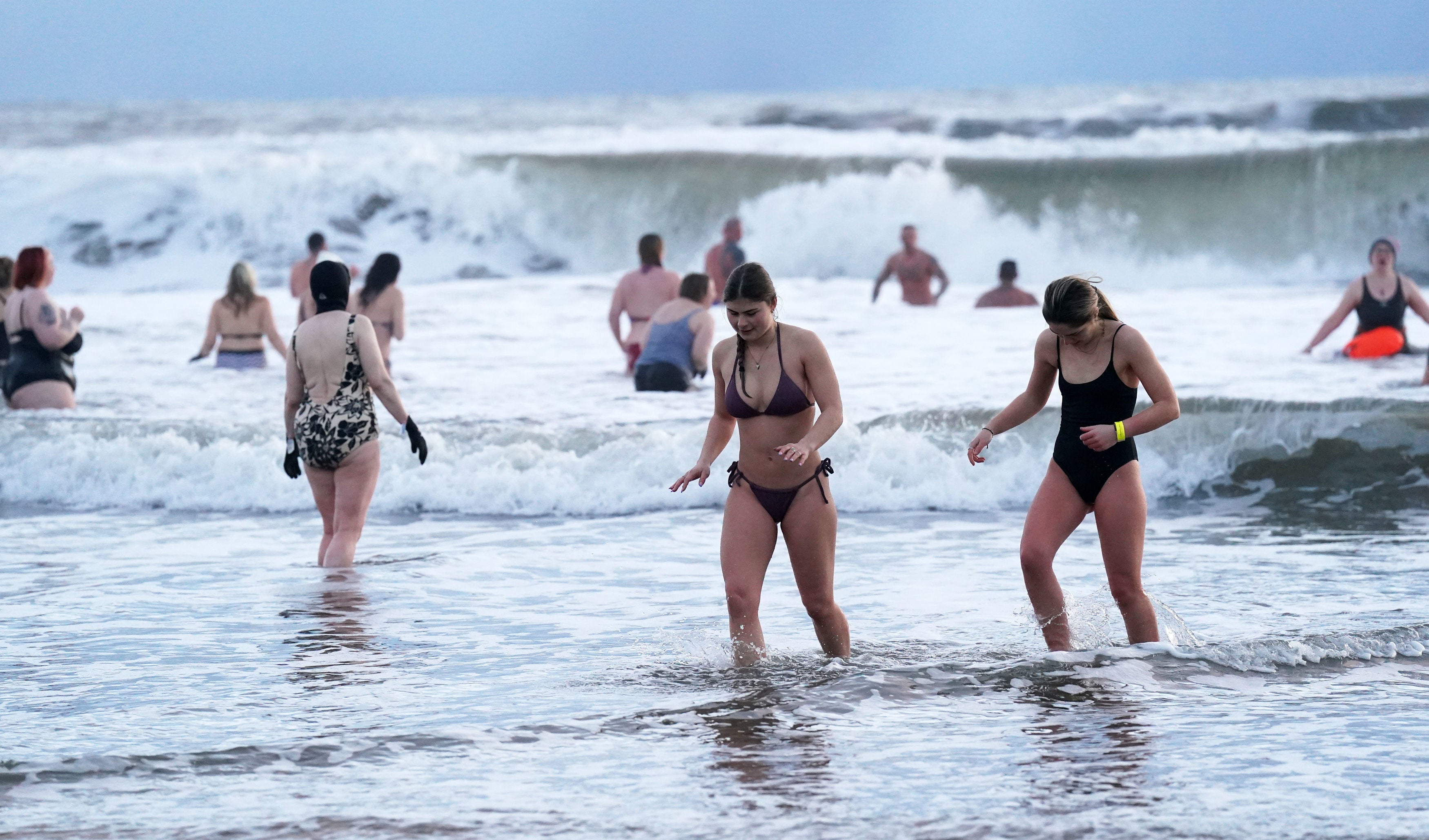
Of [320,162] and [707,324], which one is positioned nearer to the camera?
[707,324]

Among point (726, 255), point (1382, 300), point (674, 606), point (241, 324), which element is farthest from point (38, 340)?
point (1382, 300)

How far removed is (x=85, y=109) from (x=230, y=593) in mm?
60190

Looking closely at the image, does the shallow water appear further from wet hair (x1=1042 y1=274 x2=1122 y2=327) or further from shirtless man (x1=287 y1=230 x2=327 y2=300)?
shirtless man (x1=287 y1=230 x2=327 y2=300)

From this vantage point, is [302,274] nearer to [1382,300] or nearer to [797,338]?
[1382,300]

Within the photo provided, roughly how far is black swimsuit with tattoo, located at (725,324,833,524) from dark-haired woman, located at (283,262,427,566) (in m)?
2.36

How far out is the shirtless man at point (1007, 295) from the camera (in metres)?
19.7

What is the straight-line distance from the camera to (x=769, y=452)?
5.23 metres

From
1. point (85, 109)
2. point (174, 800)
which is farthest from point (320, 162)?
point (85, 109)

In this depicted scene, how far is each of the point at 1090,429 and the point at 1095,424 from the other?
12cm

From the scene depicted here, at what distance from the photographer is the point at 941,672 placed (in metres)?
5.60

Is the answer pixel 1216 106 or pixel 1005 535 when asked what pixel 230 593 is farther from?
pixel 1216 106

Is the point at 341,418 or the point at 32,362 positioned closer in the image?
the point at 341,418

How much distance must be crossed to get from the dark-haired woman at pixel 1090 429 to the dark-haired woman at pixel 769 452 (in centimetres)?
55

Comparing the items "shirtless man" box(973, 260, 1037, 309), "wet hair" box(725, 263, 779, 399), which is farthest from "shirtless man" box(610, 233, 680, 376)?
"wet hair" box(725, 263, 779, 399)
